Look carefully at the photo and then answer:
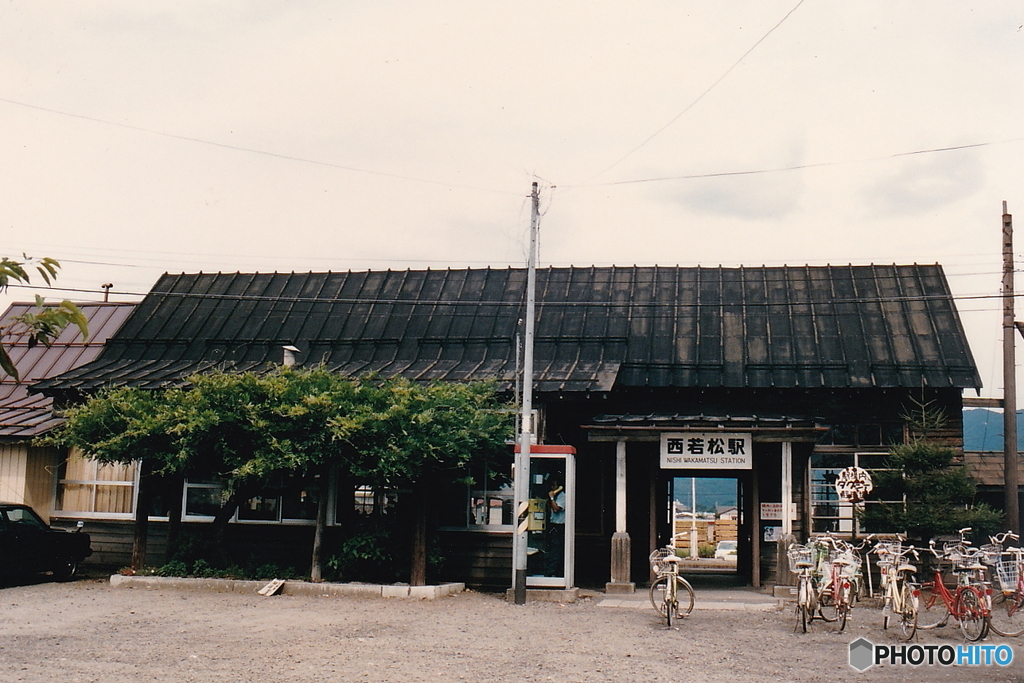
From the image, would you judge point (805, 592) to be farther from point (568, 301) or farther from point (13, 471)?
point (13, 471)

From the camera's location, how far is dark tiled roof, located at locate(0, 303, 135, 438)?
838 inches

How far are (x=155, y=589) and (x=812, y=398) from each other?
13155mm

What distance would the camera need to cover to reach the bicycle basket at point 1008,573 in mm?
12555

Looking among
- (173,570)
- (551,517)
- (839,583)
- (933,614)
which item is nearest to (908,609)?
(839,583)

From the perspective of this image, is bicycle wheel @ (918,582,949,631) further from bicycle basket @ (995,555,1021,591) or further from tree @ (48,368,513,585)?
tree @ (48,368,513,585)

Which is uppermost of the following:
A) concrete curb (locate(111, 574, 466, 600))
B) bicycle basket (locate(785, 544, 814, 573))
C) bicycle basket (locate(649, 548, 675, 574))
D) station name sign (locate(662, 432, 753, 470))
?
station name sign (locate(662, 432, 753, 470))

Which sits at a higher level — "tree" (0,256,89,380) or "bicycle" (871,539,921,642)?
"tree" (0,256,89,380)

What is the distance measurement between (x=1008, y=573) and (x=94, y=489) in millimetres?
17360

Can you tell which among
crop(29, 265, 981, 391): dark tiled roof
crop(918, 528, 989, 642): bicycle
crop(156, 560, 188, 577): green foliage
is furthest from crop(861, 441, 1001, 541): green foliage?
crop(156, 560, 188, 577): green foliage

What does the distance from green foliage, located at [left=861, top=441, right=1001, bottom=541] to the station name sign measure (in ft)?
10.3

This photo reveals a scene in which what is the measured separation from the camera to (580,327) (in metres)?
22.2

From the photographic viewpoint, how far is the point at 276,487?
1906cm

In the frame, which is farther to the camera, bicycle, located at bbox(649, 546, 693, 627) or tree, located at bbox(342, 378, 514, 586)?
tree, located at bbox(342, 378, 514, 586)

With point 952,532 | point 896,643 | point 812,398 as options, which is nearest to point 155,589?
point 896,643
